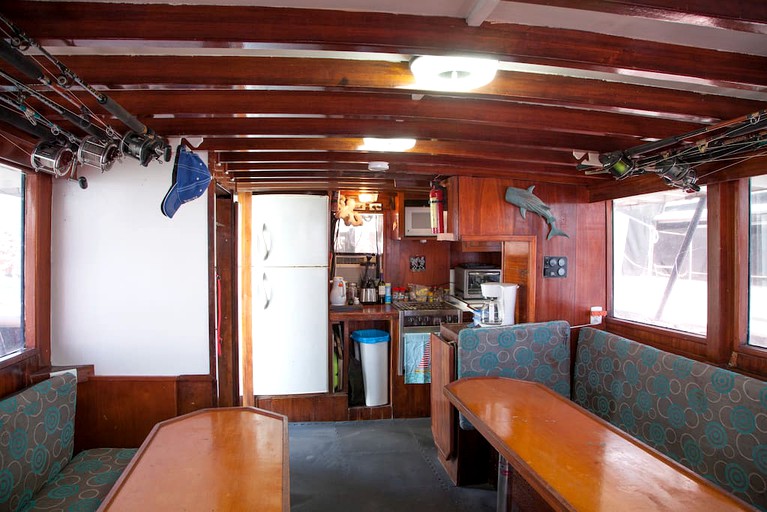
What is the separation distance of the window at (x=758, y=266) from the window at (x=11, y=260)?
4.00m

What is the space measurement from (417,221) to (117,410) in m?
3.02

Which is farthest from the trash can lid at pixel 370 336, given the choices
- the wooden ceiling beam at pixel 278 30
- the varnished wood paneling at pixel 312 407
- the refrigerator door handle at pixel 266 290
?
the wooden ceiling beam at pixel 278 30

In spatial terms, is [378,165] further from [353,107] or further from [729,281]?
[729,281]

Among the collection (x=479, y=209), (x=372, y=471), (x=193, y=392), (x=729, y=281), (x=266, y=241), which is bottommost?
(x=372, y=471)

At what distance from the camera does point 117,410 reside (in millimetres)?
2646

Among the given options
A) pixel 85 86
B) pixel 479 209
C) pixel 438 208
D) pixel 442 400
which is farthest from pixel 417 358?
pixel 85 86

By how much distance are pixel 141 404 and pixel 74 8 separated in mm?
2272

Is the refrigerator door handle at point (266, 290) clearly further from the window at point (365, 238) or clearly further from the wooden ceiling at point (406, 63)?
the wooden ceiling at point (406, 63)

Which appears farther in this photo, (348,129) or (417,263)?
(417,263)

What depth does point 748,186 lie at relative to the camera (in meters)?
2.43

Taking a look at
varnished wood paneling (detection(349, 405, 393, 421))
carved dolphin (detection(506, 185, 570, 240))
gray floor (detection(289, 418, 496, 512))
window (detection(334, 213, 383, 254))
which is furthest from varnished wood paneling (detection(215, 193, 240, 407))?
carved dolphin (detection(506, 185, 570, 240))

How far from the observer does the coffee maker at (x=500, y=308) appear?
3250mm

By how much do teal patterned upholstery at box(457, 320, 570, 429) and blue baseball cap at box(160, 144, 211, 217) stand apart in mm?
1869

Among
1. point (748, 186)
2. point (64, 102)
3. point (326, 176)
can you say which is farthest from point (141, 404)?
point (748, 186)
